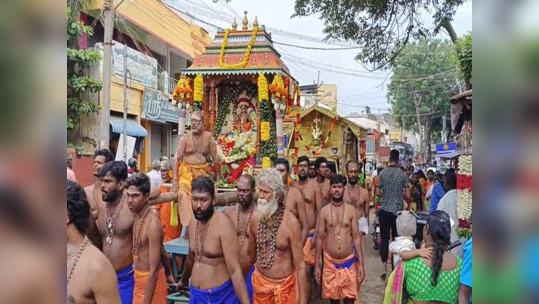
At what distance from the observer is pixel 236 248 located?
11.9 feet

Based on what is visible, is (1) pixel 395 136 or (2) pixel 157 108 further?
(1) pixel 395 136

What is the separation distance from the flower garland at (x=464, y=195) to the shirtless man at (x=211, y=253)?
2.62 metres

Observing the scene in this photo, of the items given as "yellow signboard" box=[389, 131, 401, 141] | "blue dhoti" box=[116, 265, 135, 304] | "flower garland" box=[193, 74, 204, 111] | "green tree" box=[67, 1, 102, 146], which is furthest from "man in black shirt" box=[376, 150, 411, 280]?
"yellow signboard" box=[389, 131, 401, 141]

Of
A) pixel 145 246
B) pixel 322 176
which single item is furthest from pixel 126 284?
pixel 322 176

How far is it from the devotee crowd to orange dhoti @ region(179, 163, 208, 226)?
0.02m

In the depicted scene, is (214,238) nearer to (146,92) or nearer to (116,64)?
(116,64)

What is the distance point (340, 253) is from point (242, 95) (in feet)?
18.6

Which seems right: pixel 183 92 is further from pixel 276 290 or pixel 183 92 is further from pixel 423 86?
pixel 423 86

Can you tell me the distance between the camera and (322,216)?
5.27 m

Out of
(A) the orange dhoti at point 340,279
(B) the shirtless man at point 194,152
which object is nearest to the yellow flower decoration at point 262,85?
(B) the shirtless man at point 194,152

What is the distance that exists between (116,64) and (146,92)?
2.17 m
